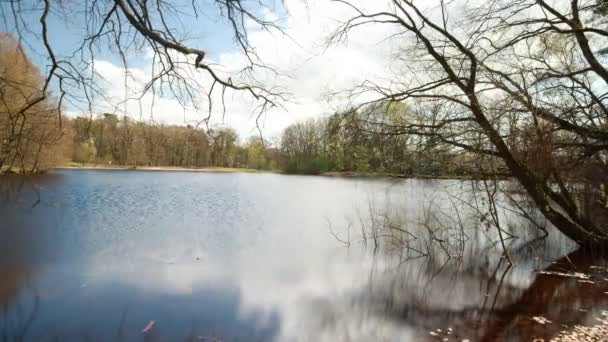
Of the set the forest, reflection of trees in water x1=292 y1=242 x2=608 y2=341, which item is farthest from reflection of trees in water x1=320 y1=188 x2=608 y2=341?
the forest

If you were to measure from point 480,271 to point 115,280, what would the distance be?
6891 mm

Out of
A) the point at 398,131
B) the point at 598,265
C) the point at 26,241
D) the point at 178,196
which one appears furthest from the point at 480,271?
the point at 178,196

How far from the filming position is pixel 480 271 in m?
8.23

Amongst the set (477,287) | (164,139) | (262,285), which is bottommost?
(262,285)

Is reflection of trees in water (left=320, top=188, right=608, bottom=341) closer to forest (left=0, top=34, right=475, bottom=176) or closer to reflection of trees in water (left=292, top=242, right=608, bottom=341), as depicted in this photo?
reflection of trees in water (left=292, top=242, right=608, bottom=341)

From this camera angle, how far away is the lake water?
5.21 m

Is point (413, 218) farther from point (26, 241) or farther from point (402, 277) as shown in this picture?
point (26, 241)

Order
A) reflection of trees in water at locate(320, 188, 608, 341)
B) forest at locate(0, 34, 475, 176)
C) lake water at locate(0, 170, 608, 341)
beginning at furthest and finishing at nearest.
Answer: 1. reflection of trees in water at locate(320, 188, 608, 341)
2. lake water at locate(0, 170, 608, 341)
3. forest at locate(0, 34, 475, 176)

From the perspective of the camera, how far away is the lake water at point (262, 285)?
521cm

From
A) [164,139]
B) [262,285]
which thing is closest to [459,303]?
[262,285]

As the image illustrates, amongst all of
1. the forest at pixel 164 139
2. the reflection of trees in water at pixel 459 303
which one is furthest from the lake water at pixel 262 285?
the forest at pixel 164 139

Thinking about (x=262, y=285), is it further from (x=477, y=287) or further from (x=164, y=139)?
(x=164, y=139)

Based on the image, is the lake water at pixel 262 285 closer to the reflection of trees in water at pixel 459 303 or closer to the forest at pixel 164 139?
the reflection of trees in water at pixel 459 303

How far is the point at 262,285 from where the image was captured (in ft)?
23.3
